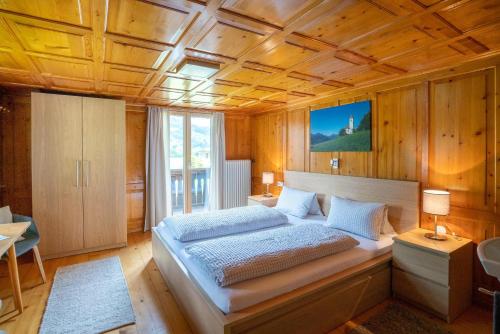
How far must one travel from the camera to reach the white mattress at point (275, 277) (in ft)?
5.84

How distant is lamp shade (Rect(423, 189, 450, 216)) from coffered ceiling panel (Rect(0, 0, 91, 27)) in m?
3.04

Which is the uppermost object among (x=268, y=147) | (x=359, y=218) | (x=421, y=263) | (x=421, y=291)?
(x=268, y=147)

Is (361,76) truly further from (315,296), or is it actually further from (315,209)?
(315,296)

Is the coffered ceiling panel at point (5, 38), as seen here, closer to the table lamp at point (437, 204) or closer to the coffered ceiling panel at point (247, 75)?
the coffered ceiling panel at point (247, 75)

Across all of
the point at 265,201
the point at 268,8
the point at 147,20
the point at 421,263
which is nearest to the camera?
the point at 268,8

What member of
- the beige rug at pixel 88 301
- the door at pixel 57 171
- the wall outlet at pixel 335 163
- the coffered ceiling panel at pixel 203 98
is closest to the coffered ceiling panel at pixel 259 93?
the coffered ceiling panel at pixel 203 98

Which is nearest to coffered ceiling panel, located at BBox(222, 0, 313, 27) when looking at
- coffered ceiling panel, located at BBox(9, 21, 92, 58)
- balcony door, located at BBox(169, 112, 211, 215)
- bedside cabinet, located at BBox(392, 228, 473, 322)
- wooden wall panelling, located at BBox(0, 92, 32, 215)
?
coffered ceiling panel, located at BBox(9, 21, 92, 58)

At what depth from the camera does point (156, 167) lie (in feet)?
15.1

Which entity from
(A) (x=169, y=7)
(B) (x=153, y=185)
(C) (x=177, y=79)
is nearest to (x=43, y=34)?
(A) (x=169, y=7)

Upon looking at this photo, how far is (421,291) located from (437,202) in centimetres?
82

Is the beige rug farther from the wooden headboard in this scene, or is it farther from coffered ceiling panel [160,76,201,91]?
the wooden headboard

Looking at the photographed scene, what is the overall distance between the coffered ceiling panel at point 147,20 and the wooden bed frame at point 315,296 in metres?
1.91

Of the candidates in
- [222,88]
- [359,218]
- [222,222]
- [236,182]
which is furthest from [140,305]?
[236,182]

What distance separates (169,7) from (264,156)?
386 centimetres
